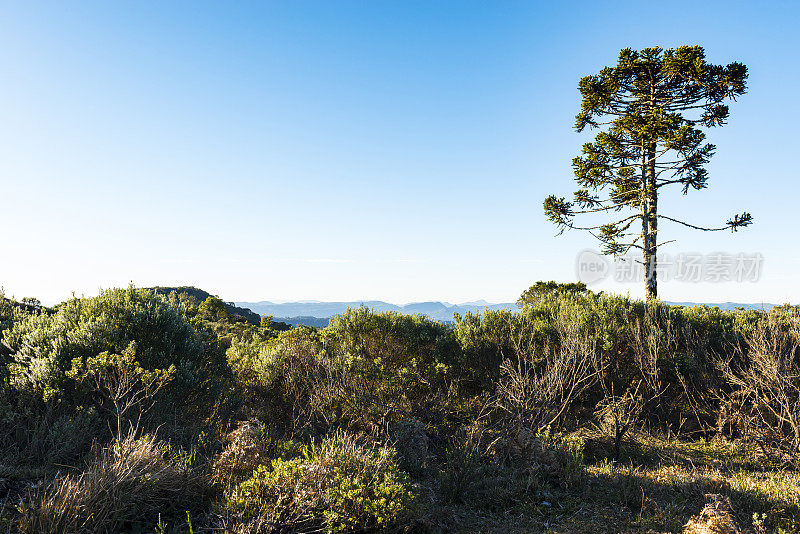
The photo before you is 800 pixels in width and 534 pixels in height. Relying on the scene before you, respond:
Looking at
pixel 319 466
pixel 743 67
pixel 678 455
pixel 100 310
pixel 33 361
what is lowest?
pixel 678 455

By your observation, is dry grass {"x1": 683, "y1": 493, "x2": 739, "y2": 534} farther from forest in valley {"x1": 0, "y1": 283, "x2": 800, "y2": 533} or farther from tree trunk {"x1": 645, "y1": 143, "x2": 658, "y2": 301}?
tree trunk {"x1": 645, "y1": 143, "x2": 658, "y2": 301}

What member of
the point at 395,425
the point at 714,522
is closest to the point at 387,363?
the point at 395,425

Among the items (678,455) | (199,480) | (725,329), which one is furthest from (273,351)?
(725,329)

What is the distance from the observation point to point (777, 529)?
4.36 meters

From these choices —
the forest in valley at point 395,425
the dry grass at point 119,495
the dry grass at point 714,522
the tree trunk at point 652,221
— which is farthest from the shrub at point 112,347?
the tree trunk at point 652,221

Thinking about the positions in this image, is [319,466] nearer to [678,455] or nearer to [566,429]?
[566,429]

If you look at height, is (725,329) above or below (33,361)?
above

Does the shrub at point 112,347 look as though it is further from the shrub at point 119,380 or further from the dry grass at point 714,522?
the dry grass at point 714,522

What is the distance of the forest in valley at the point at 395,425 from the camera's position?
4043mm

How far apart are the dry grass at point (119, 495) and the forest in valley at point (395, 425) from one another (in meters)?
0.02

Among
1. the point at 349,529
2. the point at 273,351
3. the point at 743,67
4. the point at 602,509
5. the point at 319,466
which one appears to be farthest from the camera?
the point at 743,67

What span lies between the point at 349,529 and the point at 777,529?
4.51 metres

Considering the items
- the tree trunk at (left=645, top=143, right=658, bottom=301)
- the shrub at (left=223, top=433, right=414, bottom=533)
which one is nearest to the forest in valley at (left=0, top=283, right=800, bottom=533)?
the shrub at (left=223, top=433, right=414, bottom=533)

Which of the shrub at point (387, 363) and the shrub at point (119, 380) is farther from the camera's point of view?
the shrub at point (387, 363)
